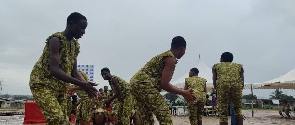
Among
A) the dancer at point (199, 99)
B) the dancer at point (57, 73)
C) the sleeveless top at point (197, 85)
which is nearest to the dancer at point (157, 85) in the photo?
the dancer at point (57, 73)

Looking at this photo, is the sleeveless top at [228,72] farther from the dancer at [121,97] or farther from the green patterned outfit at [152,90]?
the green patterned outfit at [152,90]

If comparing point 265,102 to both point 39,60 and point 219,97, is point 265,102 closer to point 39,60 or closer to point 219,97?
point 219,97

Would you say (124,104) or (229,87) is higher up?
(229,87)

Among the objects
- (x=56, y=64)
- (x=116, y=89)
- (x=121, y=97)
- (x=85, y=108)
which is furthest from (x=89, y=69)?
(x=56, y=64)

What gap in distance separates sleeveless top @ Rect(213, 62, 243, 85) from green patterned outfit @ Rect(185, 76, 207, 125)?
624mm

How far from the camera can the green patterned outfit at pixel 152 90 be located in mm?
4238

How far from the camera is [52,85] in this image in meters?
3.87

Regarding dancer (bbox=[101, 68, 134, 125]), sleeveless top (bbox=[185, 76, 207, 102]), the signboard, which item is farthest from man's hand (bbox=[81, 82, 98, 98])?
the signboard

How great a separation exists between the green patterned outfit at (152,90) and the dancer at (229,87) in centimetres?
335

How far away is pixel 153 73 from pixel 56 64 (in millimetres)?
1317

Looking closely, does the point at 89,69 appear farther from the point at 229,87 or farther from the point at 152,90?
the point at 152,90

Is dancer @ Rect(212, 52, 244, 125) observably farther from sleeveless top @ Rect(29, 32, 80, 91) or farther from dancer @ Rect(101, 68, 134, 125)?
sleeveless top @ Rect(29, 32, 80, 91)

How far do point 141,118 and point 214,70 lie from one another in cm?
363

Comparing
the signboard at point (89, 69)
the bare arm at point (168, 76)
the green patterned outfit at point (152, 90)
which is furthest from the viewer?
the signboard at point (89, 69)
